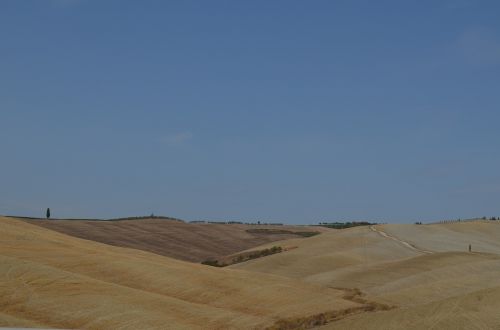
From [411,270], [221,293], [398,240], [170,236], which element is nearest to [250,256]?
[398,240]

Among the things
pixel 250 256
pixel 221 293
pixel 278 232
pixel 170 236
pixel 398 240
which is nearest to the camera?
pixel 221 293

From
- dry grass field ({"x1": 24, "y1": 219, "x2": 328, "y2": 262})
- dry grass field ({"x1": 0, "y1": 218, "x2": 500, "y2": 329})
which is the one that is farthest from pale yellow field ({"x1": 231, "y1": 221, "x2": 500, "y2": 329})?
dry grass field ({"x1": 24, "y1": 219, "x2": 328, "y2": 262})

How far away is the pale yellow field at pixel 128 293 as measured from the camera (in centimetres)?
3034

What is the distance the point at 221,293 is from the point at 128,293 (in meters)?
6.30

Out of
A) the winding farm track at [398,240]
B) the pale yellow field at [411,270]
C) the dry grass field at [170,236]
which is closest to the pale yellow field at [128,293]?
the pale yellow field at [411,270]

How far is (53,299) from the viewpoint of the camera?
3156 cm

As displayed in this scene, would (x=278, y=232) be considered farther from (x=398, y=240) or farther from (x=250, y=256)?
(x=250, y=256)

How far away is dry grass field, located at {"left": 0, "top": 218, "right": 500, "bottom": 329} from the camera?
29750 mm

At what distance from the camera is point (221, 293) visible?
1534 inches

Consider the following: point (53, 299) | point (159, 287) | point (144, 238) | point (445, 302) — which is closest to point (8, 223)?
point (159, 287)

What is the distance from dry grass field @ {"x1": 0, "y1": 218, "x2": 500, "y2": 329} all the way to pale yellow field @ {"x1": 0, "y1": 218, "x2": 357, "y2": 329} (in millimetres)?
57

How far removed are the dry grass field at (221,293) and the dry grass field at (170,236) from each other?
107ft

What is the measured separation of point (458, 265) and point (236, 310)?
25.5m

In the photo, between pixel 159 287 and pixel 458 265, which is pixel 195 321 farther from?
pixel 458 265
